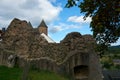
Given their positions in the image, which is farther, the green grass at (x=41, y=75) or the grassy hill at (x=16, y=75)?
the green grass at (x=41, y=75)

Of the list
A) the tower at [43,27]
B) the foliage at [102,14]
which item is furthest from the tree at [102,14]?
the tower at [43,27]

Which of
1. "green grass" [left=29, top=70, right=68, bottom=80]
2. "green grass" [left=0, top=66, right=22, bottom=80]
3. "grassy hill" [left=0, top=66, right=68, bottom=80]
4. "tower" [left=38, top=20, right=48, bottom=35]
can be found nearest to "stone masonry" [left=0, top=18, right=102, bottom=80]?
"green grass" [left=29, top=70, right=68, bottom=80]

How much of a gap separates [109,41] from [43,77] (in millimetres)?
5600

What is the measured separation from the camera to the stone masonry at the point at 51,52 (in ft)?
70.8

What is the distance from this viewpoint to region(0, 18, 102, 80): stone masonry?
21.6 m

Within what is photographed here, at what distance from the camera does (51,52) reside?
22.8m

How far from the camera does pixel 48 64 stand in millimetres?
21484

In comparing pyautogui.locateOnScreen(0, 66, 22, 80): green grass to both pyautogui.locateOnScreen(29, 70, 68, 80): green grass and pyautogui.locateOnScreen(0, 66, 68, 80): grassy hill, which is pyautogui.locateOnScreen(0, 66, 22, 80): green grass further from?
pyautogui.locateOnScreen(29, 70, 68, 80): green grass

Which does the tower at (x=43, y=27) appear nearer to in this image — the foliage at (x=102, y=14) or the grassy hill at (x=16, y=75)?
the grassy hill at (x=16, y=75)

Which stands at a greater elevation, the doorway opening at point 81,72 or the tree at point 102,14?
the tree at point 102,14

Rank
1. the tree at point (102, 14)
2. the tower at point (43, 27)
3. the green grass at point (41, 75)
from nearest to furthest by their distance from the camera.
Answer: the tree at point (102, 14), the green grass at point (41, 75), the tower at point (43, 27)

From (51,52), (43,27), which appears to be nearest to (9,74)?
(51,52)

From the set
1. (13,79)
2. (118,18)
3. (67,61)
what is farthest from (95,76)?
(118,18)

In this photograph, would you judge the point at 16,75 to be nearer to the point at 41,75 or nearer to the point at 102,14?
the point at 41,75
